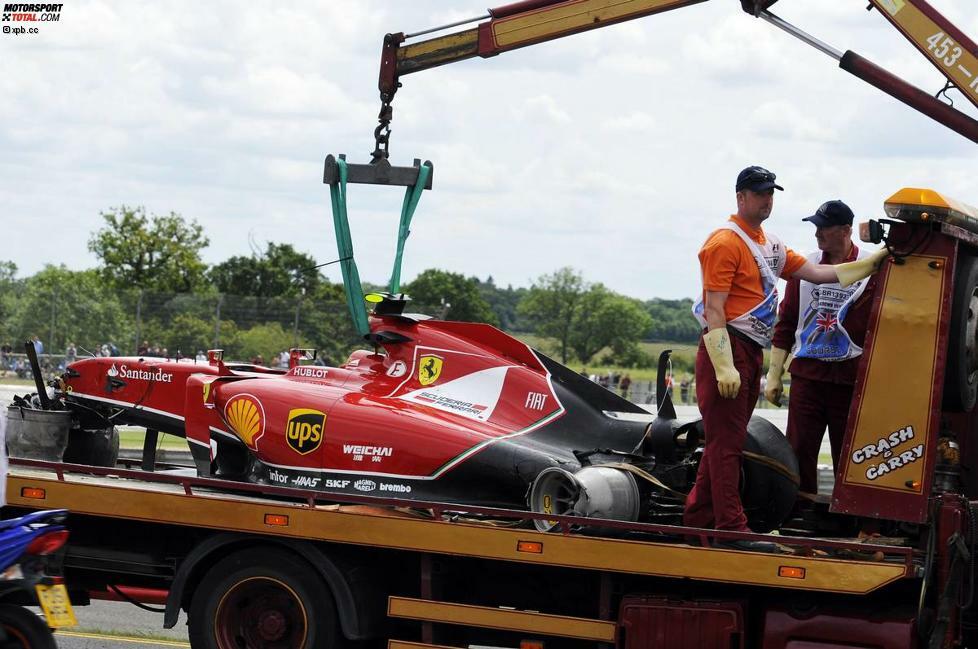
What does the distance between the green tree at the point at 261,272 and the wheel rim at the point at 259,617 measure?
45371 millimetres

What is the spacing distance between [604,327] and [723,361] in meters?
61.0

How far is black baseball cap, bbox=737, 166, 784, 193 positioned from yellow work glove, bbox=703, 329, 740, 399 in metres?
0.81

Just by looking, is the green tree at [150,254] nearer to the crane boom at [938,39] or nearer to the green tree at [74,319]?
the green tree at [74,319]

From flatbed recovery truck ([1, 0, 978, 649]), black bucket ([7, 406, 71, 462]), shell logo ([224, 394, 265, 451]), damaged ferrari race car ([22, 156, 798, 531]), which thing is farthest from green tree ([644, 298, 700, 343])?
flatbed recovery truck ([1, 0, 978, 649])

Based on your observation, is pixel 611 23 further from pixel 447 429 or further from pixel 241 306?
pixel 241 306

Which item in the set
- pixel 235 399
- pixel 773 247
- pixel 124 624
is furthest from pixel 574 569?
pixel 124 624

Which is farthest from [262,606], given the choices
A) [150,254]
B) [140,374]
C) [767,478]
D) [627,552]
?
[150,254]

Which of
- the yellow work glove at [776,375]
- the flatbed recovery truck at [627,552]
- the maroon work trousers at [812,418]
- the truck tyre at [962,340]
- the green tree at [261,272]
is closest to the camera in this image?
the flatbed recovery truck at [627,552]

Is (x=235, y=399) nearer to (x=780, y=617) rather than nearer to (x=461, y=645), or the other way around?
(x=461, y=645)

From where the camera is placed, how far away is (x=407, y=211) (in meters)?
9.06

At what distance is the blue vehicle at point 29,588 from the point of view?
21.8 feet

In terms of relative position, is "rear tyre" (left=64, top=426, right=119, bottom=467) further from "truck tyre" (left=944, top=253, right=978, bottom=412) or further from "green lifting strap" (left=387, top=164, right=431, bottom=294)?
"truck tyre" (left=944, top=253, right=978, bottom=412)

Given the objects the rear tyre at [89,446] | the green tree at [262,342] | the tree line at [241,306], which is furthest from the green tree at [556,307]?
the rear tyre at [89,446]

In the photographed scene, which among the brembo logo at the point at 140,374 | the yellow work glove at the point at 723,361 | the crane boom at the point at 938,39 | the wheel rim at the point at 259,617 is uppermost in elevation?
the crane boom at the point at 938,39
